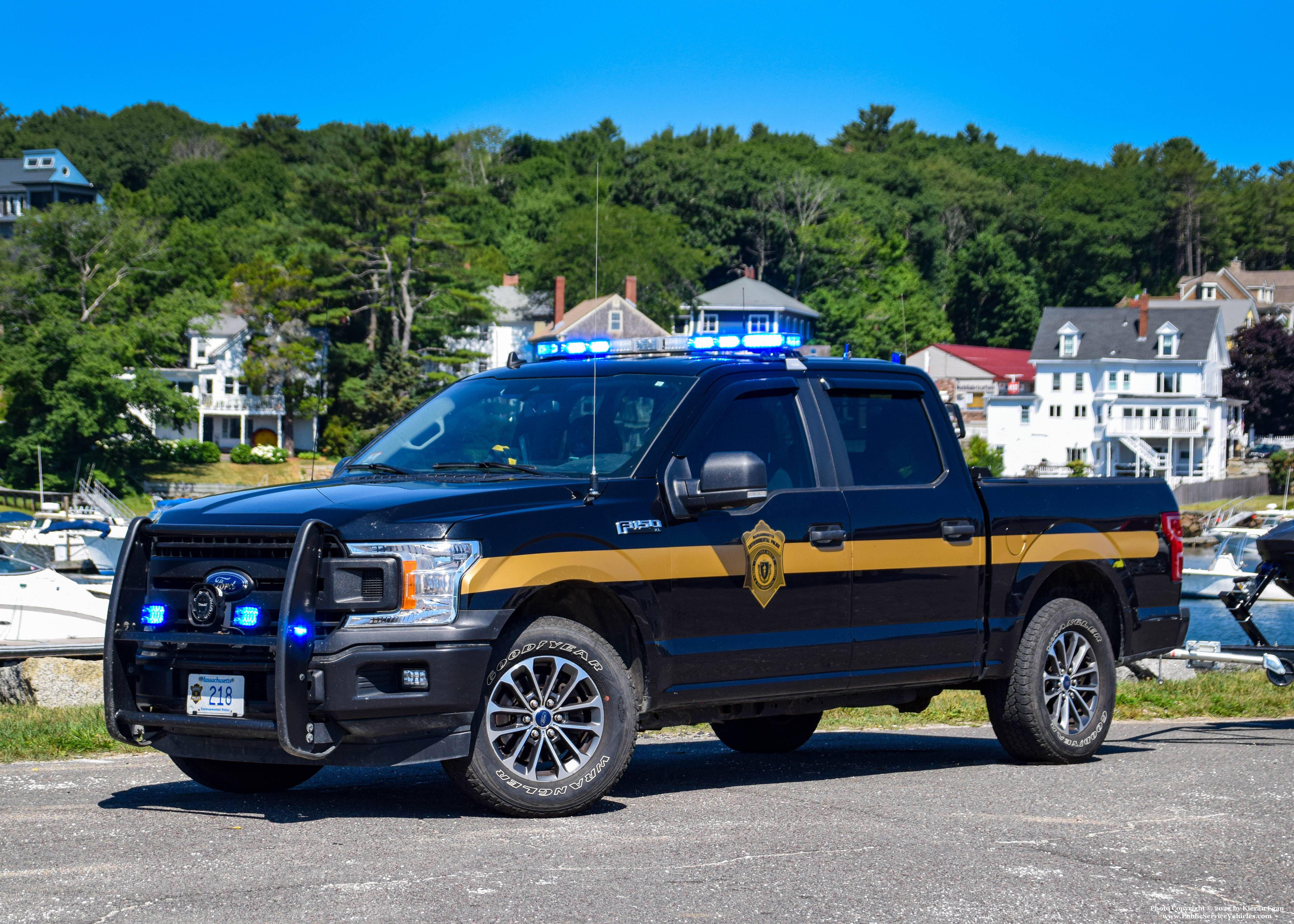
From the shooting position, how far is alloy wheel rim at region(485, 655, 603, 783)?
663 cm

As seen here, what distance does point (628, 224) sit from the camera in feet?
350

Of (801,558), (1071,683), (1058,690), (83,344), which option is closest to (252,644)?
(801,558)

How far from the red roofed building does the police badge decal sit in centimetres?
9052

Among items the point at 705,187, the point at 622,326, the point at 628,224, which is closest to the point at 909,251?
the point at 705,187

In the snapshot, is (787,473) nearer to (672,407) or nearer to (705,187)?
(672,407)

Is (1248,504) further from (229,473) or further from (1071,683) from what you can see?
(1071,683)

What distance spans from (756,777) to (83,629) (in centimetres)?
2315

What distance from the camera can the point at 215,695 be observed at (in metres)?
6.54

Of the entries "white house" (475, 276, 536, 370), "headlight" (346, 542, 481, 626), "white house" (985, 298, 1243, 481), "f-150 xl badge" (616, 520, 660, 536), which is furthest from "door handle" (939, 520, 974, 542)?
"white house" (475, 276, 536, 370)

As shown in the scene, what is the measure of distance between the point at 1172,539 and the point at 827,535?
3064mm

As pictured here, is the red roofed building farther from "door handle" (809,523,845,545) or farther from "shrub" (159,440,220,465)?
"door handle" (809,523,845,545)

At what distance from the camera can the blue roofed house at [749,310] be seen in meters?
104

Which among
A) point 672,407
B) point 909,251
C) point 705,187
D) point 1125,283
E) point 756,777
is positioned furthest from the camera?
point 1125,283

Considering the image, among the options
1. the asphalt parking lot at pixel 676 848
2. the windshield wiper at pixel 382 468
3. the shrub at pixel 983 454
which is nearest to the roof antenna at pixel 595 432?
the windshield wiper at pixel 382 468
